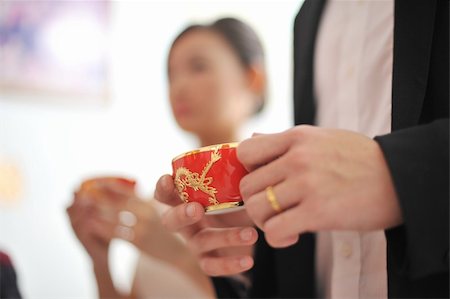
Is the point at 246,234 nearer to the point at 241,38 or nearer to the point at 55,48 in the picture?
the point at 241,38

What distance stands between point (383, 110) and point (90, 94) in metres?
0.68

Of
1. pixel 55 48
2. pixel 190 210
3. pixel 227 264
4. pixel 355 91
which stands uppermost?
pixel 55 48

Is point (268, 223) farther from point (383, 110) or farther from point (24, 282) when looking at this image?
point (24, 282)

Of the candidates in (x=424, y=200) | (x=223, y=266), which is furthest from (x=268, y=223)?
(x=223, y=266)

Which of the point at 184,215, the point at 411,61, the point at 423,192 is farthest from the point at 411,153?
the point at 184,215

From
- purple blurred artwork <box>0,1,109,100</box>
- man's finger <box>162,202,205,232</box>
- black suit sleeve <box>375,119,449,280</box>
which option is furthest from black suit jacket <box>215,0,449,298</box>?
purple blurred artwork <box>0,1,109,100</box>

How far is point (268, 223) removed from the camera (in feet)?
1.41

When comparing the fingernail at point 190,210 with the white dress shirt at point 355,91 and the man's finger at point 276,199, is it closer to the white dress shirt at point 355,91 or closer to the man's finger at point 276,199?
the man's finger at point 276,199

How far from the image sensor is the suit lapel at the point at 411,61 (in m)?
0.52

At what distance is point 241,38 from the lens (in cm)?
101

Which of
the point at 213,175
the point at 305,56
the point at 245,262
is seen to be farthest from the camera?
the point at 305,56

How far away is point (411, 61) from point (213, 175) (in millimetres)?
250

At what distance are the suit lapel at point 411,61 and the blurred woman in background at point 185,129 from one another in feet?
1.11

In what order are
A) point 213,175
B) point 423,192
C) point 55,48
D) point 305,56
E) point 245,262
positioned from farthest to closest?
1. point 55,48
2. point 305,56
3. point 245,262
4. point 213,175
5. point 423,192
